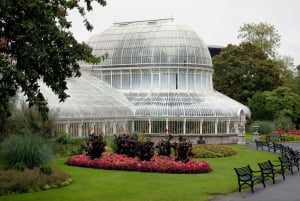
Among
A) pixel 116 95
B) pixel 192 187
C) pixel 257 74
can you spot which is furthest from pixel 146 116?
pixel 257 74

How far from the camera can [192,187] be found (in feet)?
63.0

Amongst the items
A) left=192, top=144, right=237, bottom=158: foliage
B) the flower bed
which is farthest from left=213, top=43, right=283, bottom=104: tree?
the flower bed

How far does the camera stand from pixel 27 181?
59.4ft

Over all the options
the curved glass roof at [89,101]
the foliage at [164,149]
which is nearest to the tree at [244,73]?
the curved glass roof at [89,101]

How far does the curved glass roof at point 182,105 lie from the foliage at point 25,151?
18.8 m

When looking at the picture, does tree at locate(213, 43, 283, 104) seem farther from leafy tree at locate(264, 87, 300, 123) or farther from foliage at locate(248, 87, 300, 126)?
leafy tree at locate(264, 87, 300, 123)

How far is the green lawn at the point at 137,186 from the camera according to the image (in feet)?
55.6

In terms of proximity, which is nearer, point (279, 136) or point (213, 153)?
point (213, 153)

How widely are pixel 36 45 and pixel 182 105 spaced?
89.1 feet

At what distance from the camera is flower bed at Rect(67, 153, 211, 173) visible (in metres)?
23.4

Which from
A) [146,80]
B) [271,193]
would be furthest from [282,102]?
[271,193]

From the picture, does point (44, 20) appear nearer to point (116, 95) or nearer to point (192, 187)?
point (192, 187)

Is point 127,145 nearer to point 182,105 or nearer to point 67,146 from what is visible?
point 67,146

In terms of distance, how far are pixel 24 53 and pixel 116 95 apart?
2818 centimetres
